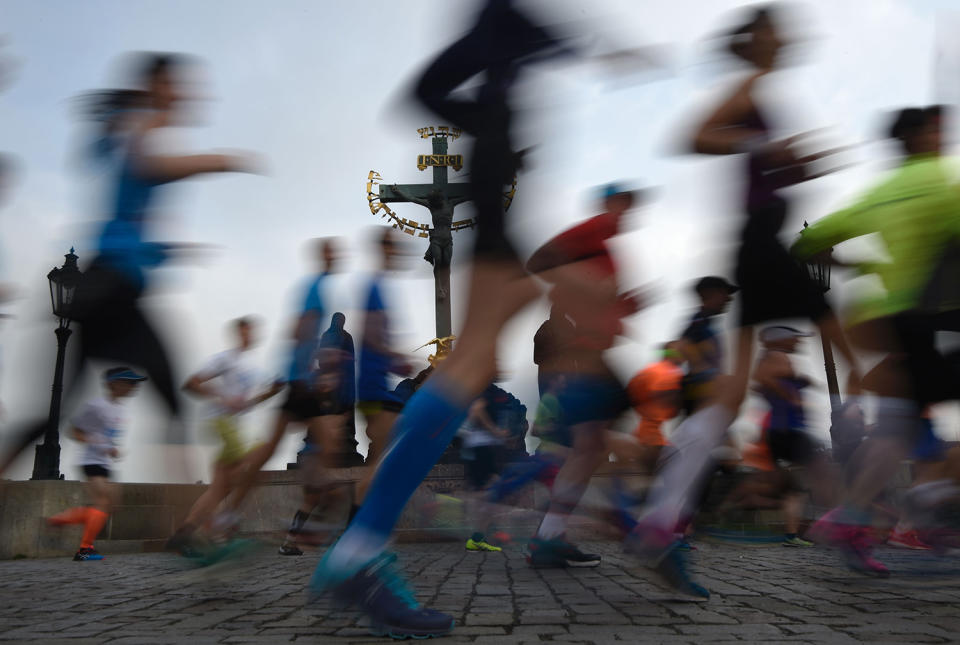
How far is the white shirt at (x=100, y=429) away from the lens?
624cm

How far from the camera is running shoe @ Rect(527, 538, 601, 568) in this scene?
479cm

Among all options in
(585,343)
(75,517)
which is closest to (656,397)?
(585,343)

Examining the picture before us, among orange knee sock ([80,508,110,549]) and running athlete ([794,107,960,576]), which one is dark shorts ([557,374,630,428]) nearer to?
running athlete ([794,107,960,576])

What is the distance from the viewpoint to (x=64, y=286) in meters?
4.30

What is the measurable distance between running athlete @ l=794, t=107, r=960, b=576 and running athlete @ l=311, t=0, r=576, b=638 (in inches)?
68.3

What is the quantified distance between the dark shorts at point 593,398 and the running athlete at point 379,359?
1.27 m

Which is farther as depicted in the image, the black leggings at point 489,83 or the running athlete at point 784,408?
the running athlete at point 784,408

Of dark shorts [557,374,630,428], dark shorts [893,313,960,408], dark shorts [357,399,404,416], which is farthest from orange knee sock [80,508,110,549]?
dark shorts [893,313,960,408]

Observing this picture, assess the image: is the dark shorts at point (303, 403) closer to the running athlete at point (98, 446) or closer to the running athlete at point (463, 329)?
the running athlete at point (98, 446)

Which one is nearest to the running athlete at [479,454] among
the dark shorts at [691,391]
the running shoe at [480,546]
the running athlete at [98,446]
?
the running shoe at [480,546]

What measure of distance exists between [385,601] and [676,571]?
50.9 inches

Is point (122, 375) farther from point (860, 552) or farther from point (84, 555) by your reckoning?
point (84, 555)

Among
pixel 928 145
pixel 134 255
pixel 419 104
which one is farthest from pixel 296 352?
pixel 928 145

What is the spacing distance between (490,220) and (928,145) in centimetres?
238
